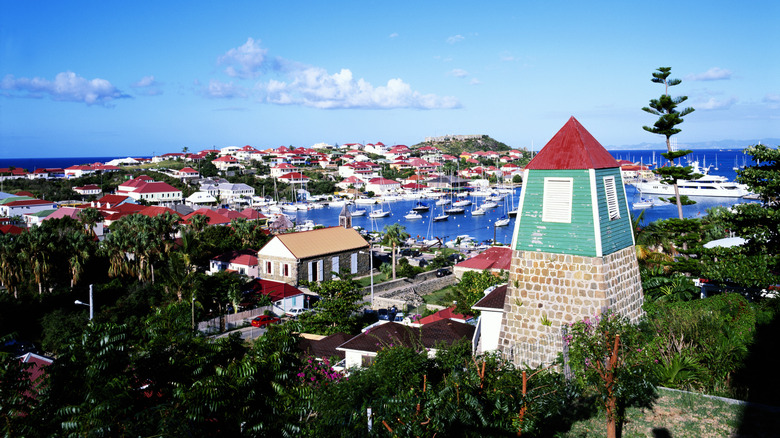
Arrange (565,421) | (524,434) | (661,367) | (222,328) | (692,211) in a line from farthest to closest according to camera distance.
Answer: (692,211)
(222,328)
(661,367)
(565,421)
(524,434)

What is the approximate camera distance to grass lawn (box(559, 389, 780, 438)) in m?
9.48

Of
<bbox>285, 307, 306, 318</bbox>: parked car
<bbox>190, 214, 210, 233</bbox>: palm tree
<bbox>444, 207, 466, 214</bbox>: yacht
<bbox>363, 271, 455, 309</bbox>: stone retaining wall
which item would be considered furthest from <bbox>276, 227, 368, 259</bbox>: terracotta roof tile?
<bbox>444, 207, 466, 214</bbox>: yacht

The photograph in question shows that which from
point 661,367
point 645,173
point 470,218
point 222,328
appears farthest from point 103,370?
point 645,173

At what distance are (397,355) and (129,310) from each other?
23557 millimetres

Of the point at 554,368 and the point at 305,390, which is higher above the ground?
the point at 305,390

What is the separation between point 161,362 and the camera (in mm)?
7809

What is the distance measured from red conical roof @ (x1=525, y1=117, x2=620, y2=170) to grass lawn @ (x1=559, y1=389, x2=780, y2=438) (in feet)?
17.6

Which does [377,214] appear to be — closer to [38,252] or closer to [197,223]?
[197,223]

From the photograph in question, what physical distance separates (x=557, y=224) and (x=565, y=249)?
0.62 meters

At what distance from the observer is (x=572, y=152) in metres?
13.3

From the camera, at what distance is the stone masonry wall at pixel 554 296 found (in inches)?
502

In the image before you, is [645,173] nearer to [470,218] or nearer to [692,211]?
[692,211]

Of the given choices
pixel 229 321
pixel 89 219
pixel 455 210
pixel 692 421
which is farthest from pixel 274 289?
pixel 455 210

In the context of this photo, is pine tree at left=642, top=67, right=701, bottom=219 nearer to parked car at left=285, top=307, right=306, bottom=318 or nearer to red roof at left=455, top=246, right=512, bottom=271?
red roof at left=455, top=246, right=512, bottom=271
